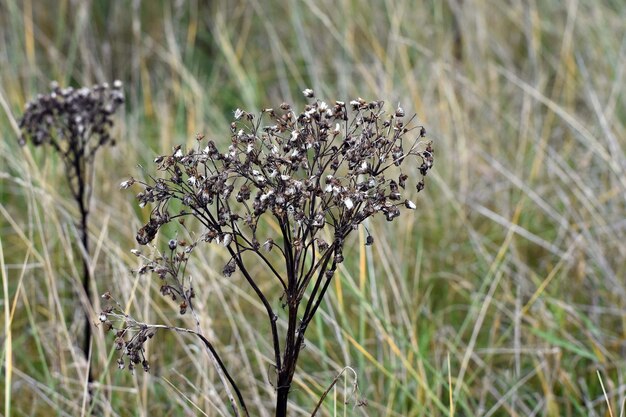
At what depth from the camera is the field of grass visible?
3.16 meters

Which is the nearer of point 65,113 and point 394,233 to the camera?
point 65,113

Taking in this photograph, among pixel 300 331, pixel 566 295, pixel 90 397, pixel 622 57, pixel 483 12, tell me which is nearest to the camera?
pixel 300 331

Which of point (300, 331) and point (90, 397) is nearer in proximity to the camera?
point (300, 331)

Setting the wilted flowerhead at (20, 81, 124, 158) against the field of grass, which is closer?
the wilted flowerhead at (20, 81, 124, 158)

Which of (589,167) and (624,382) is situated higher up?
(589,167)

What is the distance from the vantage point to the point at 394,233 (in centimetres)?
416

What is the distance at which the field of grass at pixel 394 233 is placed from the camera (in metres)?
3.16

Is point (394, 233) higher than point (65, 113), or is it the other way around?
point (65, 113)

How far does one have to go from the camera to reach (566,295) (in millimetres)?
3814

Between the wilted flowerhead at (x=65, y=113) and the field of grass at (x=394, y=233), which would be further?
the field of grass at (x=394, y=233)

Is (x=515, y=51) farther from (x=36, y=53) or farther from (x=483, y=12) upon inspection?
(x=36, y=53)

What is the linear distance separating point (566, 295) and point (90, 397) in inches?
82.1

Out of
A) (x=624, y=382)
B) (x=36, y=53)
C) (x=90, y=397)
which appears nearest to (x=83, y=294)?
(x=90, y=397)

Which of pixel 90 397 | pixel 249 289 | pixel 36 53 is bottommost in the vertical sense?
pixel 90 397
